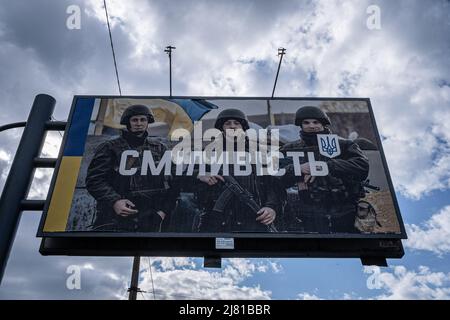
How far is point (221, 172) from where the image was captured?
7.81m

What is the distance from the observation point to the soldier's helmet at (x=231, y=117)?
8.68m

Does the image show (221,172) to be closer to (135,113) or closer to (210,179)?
(210,179)

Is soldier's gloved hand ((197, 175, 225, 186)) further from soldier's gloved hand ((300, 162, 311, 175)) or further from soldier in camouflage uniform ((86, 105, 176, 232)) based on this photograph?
soldier's gloved hand ((300, 162, 311, 175))

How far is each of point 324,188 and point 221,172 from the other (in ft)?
6.85

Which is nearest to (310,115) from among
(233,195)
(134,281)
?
(233,195)

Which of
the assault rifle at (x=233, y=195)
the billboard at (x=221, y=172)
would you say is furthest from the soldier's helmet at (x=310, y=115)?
the assault rifle at (x=233, y=195)

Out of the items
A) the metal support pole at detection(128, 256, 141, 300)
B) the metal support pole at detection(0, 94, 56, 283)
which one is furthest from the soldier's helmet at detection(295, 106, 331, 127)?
the metal support pole at detection(128, 256, 141, 300)

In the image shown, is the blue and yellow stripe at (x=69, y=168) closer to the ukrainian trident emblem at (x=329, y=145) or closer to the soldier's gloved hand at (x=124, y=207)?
the soldier's gloved hand at (x=124, y=207)

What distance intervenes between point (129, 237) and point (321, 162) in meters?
4.13

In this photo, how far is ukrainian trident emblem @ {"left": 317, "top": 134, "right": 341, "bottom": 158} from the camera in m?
8.12

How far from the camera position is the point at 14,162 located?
24.7ft


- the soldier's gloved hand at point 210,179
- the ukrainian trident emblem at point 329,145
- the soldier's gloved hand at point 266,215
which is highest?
the ukrainian trident emblem at point 329,145

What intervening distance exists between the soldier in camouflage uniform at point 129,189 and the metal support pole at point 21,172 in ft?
3.84

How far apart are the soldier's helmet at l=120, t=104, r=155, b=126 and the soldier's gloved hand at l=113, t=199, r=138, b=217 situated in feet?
6.95
